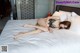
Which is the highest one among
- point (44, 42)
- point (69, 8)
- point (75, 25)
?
point (69, 8)

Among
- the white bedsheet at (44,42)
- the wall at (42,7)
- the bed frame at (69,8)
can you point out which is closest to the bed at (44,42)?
the white bedsheet at (44,42)

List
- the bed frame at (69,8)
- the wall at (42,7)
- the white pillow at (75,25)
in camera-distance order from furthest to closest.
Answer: the wall at (42,7) → the bed frame at (69,8) → the white pillow at (75,25)

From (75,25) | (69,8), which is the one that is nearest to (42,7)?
(69,8)

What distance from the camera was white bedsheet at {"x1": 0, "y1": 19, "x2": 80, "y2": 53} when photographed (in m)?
2.03

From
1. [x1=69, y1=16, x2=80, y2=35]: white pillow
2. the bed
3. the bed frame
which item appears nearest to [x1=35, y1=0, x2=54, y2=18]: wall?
the bed frame

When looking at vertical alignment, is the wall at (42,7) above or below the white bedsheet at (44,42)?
above

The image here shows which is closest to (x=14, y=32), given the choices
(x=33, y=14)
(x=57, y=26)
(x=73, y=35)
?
(x=57, y=26)

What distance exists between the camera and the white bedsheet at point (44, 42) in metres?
2.03

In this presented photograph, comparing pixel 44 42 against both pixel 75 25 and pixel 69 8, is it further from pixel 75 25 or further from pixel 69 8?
pixel 69 8

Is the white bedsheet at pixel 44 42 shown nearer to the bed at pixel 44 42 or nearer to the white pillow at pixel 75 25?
the bed at pixel 44 42

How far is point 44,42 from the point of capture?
Answer: 2.21 metres

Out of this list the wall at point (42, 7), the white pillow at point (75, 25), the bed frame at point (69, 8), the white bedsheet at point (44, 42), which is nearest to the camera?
the white bedsheet at point (44, 42)

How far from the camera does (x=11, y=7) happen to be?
4.55m

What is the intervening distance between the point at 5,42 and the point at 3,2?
8.66 feet
